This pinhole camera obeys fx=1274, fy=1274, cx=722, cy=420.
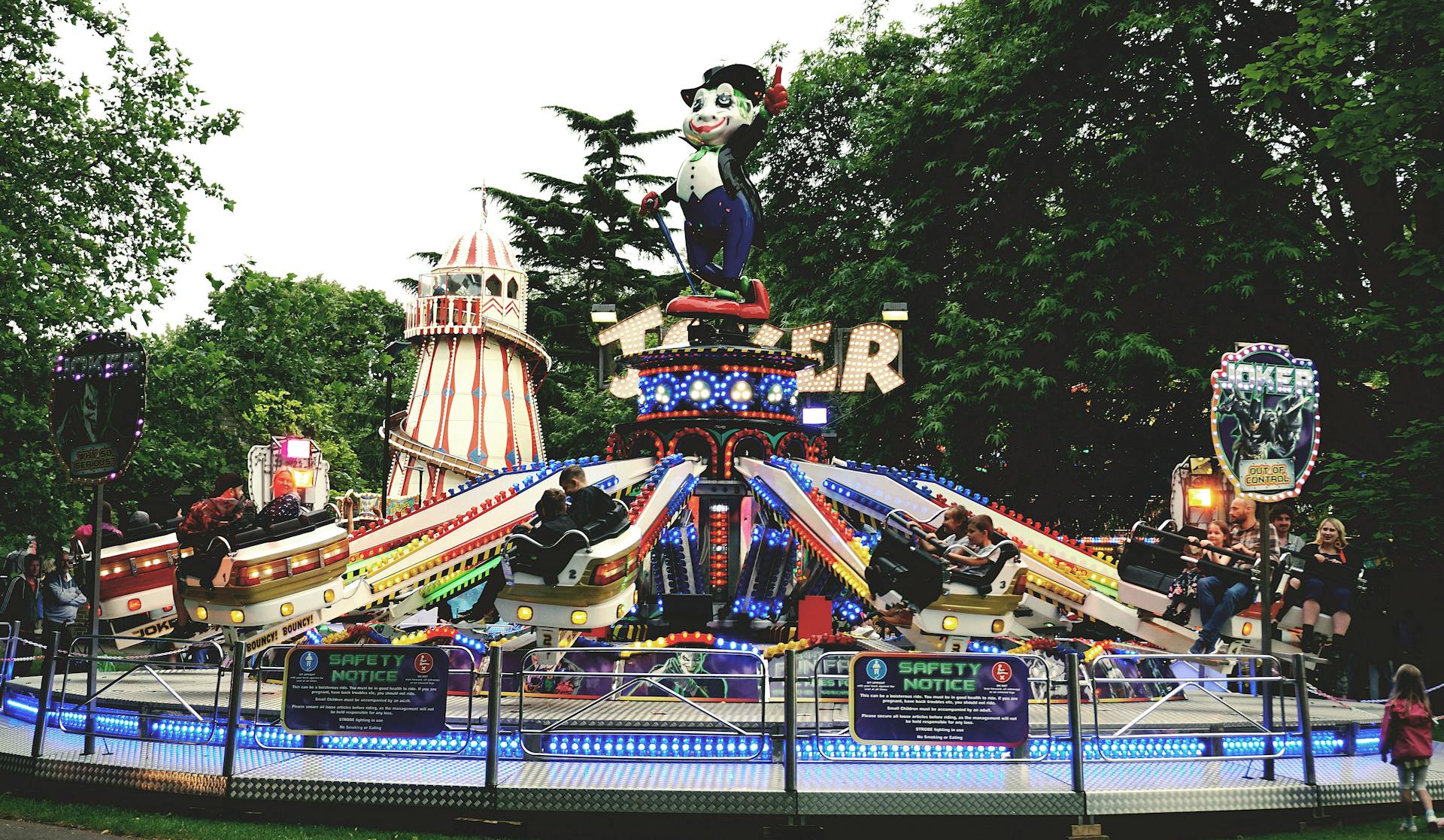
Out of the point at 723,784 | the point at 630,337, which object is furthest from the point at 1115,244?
the point at 723,784

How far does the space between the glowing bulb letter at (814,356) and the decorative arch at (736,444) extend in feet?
8.00

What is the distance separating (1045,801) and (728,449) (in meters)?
8.97

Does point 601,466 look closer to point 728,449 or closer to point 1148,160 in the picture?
point 728,449

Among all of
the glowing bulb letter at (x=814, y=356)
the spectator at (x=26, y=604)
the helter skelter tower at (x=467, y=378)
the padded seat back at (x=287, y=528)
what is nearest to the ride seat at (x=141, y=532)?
the padded seat back at (x=287, y=528)

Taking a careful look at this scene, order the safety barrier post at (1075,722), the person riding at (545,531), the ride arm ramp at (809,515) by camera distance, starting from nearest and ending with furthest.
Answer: the safety barrier post at (1075,722) < the person riding at (545,531) < the ride arm ramp at (809,515)

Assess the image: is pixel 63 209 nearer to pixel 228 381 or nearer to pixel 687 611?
pixel 228 381

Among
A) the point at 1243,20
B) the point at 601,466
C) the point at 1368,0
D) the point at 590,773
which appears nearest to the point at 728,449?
the point at 601,466

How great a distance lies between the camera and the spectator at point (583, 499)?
13.1 m

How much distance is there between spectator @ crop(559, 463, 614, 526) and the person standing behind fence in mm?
7417

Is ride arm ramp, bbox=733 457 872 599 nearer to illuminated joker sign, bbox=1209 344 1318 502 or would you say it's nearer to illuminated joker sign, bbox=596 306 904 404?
illuminated joker sign, bbox=596 306 904 404

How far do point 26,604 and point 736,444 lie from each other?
1108 cm

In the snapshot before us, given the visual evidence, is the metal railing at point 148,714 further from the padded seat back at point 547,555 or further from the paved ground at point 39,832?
the padded seat back at point 547,555

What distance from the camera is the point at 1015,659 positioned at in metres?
9.46

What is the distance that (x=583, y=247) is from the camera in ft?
159
